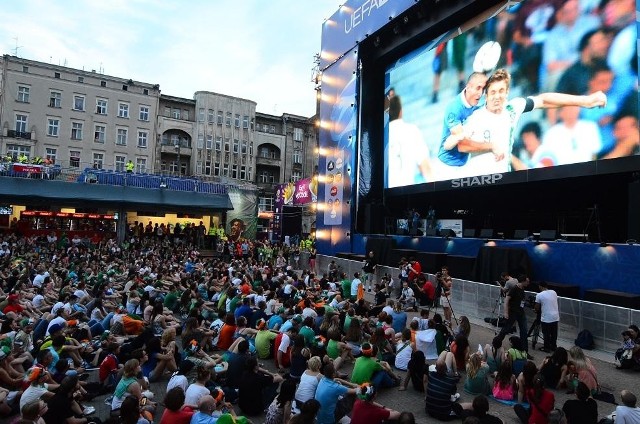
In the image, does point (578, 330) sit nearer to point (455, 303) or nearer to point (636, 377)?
point (636, 377)

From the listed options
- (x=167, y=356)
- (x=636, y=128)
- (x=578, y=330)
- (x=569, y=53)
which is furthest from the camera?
(x=569, y=53)

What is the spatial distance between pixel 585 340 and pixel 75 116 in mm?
48758

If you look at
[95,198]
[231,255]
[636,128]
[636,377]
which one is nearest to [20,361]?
[636,377]

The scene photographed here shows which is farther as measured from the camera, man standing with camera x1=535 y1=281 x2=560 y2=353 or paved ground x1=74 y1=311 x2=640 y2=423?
man standing with camera x1=535 y1=281 x2=560 y2=353

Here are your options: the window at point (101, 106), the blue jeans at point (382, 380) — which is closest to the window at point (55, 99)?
the window at point (101, 106)

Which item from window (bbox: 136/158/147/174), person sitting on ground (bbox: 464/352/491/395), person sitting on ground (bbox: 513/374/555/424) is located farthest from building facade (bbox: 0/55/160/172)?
person sitting on ground (bbox: 513/374/555/424)

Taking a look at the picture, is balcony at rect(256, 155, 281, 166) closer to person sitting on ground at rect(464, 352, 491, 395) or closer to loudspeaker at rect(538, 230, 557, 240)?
loudspeaker at rect(538, 230, 557, 240)

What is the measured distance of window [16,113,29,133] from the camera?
4325 centimetres

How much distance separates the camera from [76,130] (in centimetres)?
4572

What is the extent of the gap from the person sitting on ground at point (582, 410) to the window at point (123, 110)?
166 feet

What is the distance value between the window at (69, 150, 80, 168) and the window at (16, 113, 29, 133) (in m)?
4.46

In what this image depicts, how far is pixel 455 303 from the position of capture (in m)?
16.0

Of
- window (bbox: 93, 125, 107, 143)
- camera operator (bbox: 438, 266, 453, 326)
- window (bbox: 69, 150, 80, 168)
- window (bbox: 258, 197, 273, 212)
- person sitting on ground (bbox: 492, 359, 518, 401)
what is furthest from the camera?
window (bbox: 258, 197, 273, 212)

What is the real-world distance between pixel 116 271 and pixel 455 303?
1449 centimetres
